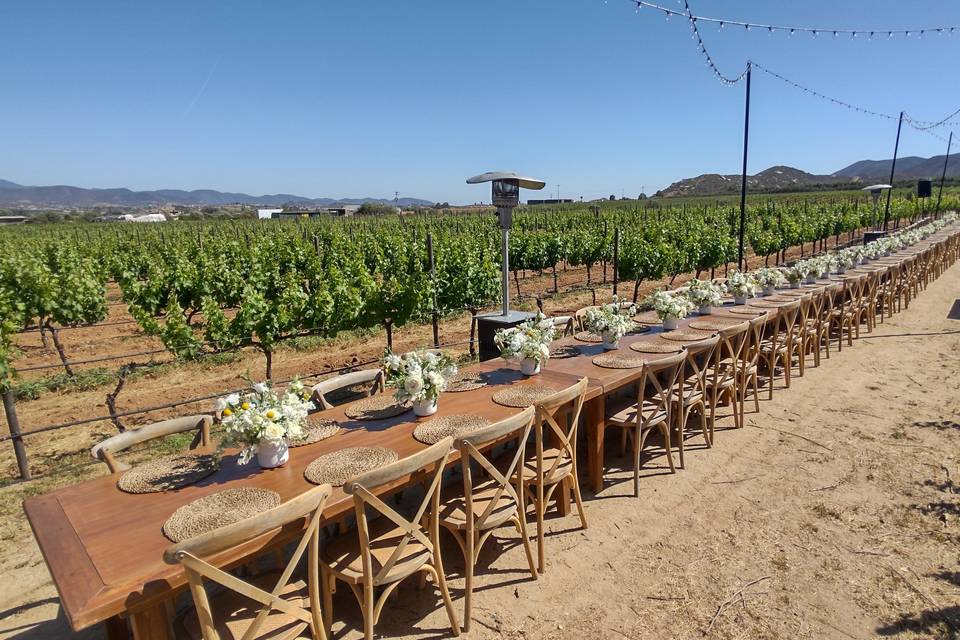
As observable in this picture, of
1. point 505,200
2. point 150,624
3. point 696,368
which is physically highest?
point 505,200

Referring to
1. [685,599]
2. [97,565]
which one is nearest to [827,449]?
[685,599]

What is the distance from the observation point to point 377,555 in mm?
2055

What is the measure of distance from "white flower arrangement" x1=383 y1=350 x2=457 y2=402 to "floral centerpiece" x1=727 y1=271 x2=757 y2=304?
13.9ft

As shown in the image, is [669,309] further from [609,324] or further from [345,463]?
[345,463]

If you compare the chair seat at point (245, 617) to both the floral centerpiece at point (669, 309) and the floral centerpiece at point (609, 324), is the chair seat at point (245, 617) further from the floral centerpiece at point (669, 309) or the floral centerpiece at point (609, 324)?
the floral centerpiece at point (669, 309)

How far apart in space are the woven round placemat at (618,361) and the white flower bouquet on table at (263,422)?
1.99 meters

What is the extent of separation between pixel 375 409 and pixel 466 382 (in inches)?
25.5

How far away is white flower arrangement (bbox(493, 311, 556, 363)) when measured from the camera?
3.20 metres

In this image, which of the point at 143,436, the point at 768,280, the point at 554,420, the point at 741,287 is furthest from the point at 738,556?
the point at 768,280

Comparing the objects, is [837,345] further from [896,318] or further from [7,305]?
[7,305]

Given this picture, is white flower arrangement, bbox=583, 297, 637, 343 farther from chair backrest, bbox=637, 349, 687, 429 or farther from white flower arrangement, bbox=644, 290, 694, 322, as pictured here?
white flower arrangement, bbox=644, 290, 694, 322

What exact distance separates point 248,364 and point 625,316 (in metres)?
5.35

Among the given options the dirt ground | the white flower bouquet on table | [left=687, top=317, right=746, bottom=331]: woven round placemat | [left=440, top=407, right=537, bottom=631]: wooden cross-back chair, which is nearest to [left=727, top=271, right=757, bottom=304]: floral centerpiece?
[left=687, top=317, right=746, bottom=331]: woven round placemat

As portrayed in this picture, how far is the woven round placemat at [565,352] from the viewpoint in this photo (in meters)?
3.80
